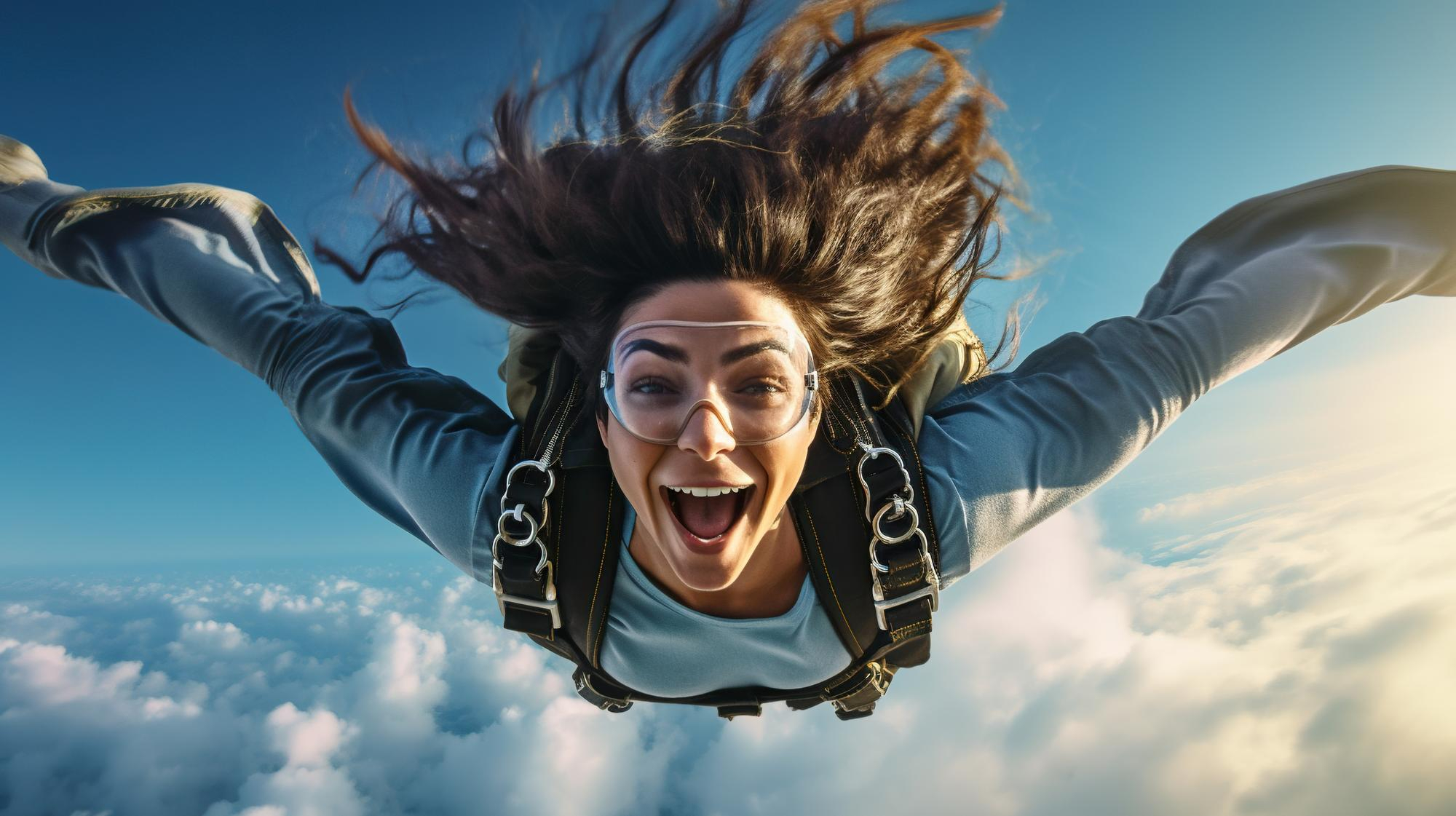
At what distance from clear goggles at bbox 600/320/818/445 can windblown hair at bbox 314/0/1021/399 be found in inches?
9.0

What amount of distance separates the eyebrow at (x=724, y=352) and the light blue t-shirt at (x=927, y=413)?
785mm

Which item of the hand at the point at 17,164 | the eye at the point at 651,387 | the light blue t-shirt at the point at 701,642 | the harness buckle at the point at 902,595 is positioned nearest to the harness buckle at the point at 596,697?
the light blue t-shirt at the point at 701,642

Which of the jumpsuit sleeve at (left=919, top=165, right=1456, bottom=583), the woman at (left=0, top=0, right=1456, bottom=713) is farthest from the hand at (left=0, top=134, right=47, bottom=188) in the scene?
the jumpsuit sleeve at (left=919, top=165, right=1456, bottom=583)

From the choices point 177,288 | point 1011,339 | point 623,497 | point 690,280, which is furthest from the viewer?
point 1011,339

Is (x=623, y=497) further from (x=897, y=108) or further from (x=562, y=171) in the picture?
(x=897, y=108)

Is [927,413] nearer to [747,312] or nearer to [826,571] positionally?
[826,571]

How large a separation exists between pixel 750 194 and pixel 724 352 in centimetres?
59

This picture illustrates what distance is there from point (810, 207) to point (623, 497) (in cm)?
128

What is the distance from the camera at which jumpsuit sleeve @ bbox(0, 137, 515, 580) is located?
289cm

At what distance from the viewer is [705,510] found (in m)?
2.47

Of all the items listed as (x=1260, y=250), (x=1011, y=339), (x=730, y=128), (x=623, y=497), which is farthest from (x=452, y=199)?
(x=1260, y=250)

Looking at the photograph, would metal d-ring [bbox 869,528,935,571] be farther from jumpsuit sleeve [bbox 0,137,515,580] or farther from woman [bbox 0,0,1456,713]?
jumpsuit sleeve [bbox 0,137,515,580]

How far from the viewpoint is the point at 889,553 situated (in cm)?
252

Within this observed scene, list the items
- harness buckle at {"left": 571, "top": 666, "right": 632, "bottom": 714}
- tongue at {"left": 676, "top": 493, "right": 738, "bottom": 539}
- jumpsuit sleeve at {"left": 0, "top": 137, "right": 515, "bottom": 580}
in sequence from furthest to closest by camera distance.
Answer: harness buckle at {"left": 571, "top": 666, "right": 632, "bottom": 714} < jumpsuit sleeve at {"left": 0, "top": 137, "right": 515, "bottom": 580} < tongue at {"left": 676, "top": 493, "right": 738, "bottom": 539}
